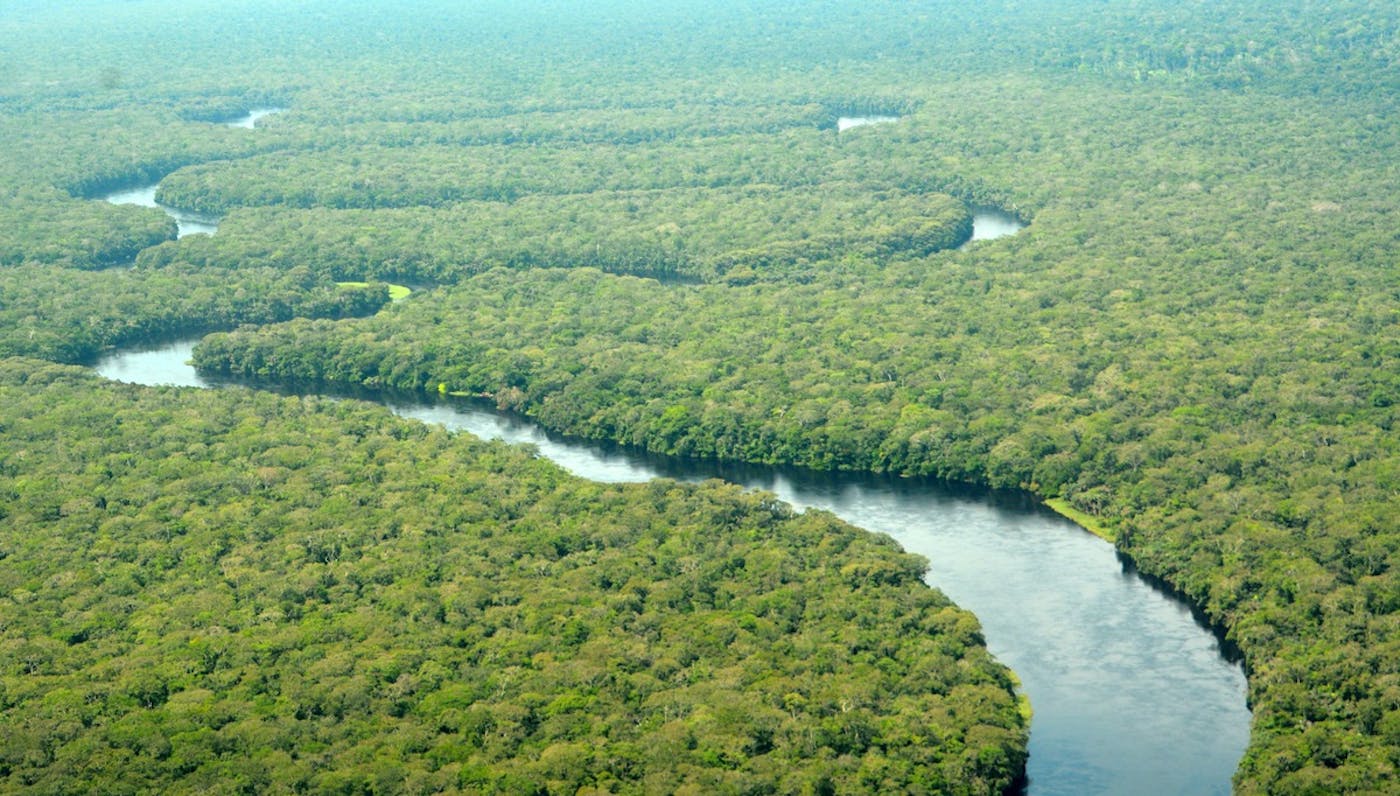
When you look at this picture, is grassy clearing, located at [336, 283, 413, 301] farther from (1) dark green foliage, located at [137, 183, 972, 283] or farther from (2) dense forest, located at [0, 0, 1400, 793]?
(1) dark green foliage, located at [137, 183, 972, 283]

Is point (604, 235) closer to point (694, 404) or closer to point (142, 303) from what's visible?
point (142, 303)

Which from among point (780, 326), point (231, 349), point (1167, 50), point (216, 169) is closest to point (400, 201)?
point (216, 169)

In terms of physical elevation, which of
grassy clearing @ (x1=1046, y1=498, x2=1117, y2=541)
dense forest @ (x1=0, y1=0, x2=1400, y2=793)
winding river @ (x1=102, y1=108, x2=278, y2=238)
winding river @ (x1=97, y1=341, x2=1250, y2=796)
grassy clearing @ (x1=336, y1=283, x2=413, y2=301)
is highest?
dense forest @ (x1=0, y1=0, x2=1400, y2=793)

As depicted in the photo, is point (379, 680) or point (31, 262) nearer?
point (379, 680)

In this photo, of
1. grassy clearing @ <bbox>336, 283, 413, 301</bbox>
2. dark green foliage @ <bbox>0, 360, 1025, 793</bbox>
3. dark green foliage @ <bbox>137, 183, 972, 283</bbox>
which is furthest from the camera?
dark green foliage @ <bbox>137, 183, 972, 283</bbox>

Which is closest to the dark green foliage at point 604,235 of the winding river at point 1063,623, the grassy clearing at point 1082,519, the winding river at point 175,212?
the winding river at point 175,212

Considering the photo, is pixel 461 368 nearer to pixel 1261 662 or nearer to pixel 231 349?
pixel 231 349

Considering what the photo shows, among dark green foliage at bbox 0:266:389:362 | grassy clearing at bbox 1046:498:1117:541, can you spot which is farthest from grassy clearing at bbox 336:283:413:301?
grassy clearing at bbox 1046:498:1117:541
